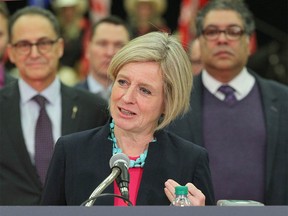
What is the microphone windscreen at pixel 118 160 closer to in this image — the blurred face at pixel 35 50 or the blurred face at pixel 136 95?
the blurred face at pixel 136 95

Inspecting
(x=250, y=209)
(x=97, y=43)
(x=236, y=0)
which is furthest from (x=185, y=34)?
(x=250, y=209)

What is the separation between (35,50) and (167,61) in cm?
215

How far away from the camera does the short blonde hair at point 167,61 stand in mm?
4590

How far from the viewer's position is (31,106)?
640 cm

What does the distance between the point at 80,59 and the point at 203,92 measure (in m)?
4.16

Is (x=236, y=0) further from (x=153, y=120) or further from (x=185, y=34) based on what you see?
(x=185, y=34)

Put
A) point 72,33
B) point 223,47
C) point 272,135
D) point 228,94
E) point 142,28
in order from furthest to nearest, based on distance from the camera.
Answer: point 72,33 < point 142,28 < point 223,47 < point 228,94 < point 272,135

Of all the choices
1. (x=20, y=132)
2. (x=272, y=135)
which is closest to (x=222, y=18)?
(x=272, y=135)

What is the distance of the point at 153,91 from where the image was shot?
463 centimetres

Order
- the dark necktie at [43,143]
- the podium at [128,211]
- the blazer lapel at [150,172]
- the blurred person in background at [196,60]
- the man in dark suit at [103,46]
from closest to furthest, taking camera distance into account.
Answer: the podium at [128,211]
the blazer lapel at [150,172]
the dark necktie at [43,143]
the man in dark suit at [103,46]
the blurred person in background at [196,60]

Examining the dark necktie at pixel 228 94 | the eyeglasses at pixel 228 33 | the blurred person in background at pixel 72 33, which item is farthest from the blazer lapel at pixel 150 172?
the blurred person in background at pixel 72 33

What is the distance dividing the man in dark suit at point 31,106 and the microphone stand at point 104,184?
2074 millimetres

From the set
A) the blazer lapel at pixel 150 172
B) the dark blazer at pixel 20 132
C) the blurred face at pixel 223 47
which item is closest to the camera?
the blazer lapel at pixel 150 172

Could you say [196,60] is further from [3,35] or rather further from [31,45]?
[31,45]
